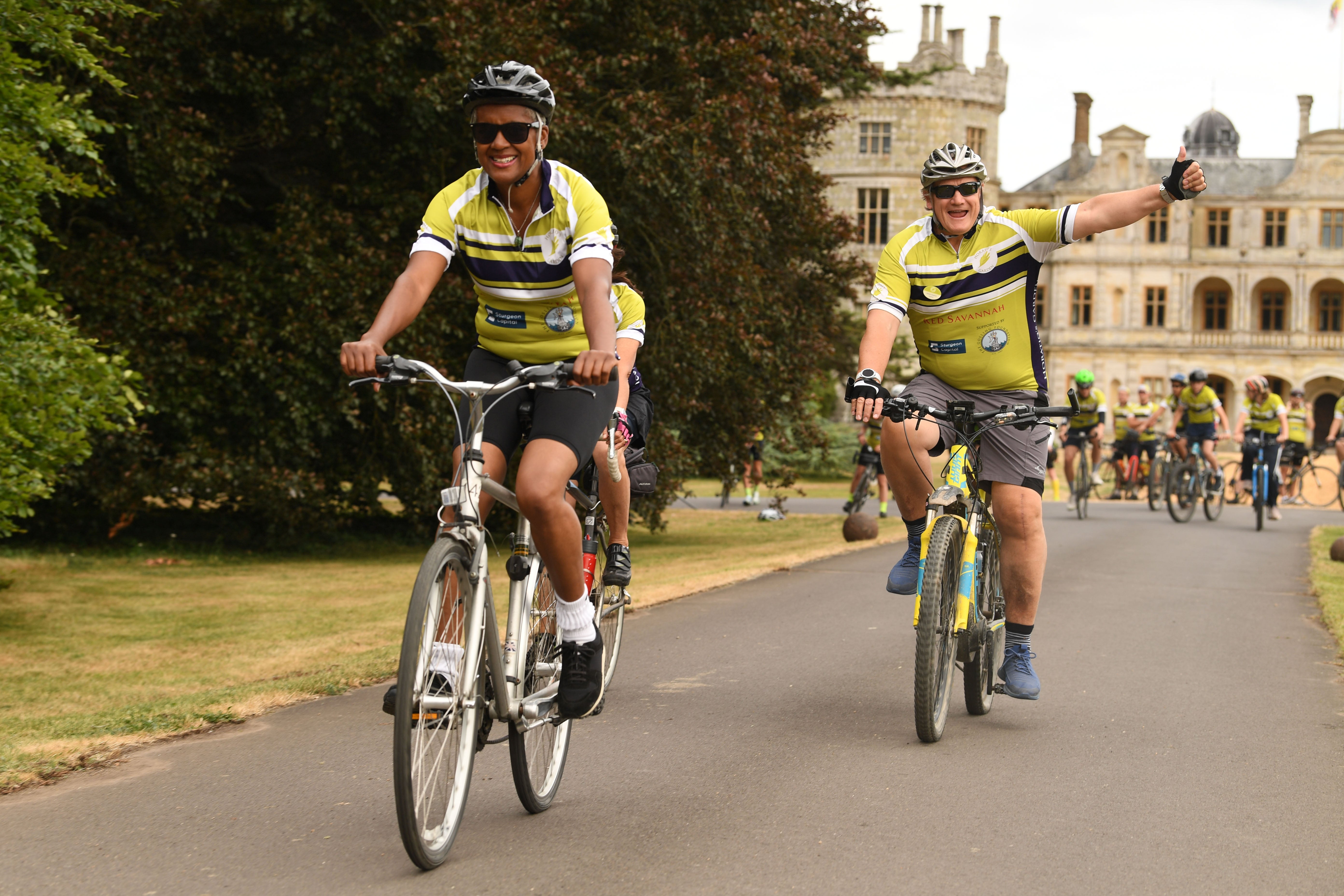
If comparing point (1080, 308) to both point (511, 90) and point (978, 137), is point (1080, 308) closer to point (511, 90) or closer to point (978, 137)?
point (978, 137)

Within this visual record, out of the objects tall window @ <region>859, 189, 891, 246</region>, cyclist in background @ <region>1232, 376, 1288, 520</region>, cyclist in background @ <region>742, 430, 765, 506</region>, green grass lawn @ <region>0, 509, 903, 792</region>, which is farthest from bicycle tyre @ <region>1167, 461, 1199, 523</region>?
tall window @ <region>859, 189, 891, 246</region>

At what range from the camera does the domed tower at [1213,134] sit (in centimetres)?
7912

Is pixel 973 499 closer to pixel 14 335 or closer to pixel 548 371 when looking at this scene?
pixel 548 371

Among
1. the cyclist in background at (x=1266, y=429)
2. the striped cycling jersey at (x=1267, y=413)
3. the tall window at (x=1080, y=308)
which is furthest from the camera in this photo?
the tall window at (x=1080, y=308)

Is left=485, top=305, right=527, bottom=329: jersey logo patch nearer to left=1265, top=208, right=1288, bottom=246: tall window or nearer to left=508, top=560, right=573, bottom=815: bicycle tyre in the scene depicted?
left=508, top=560, right=573, bottom=815: bicycle tyre

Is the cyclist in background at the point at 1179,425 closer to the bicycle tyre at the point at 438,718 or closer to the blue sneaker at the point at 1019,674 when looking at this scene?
the blue sneaker at the point at 1019,674

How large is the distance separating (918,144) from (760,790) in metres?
68.9

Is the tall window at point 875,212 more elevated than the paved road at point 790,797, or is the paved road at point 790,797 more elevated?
the tall window at point 875,212

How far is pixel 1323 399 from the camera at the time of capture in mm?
71938

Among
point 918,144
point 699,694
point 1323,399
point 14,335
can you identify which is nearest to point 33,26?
point 14,335

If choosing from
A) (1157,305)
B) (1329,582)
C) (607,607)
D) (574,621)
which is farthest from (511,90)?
(1157,305)

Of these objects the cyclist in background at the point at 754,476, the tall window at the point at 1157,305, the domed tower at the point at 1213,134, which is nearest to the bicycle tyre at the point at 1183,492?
the cyclist in background at the point at 754,476

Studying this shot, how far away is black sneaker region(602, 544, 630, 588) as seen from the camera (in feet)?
20.0

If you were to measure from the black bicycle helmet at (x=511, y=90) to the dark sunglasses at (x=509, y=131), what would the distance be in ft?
0.19
